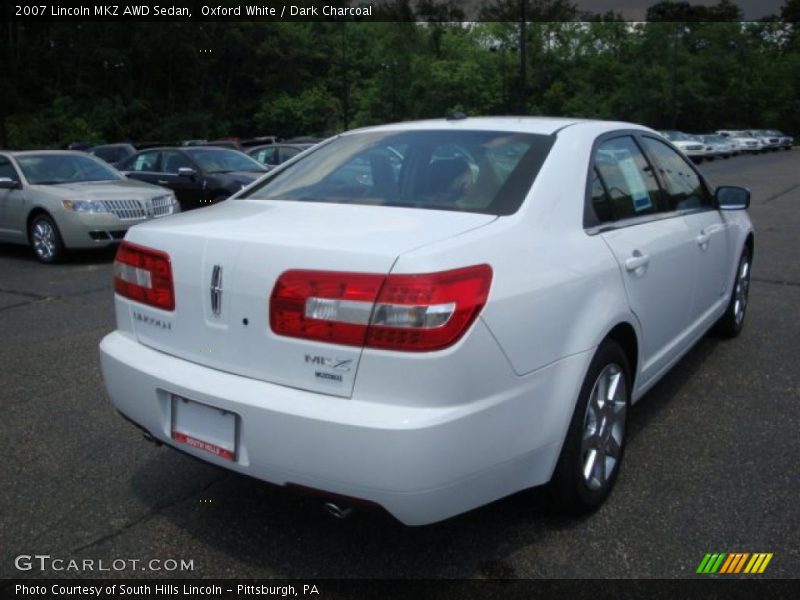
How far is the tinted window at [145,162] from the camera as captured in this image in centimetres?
1412

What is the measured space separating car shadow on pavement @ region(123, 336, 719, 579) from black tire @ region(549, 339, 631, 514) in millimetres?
83

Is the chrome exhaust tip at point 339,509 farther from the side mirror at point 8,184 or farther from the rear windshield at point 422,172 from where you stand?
the side mirror at point 8,184

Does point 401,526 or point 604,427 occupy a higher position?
point 604,427

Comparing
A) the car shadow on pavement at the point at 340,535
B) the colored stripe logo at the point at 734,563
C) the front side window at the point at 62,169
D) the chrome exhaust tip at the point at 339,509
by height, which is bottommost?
the colored stripe logo at the point at 734,563

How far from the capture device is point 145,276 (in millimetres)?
2879

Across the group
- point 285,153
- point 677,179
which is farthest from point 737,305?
point 285,153

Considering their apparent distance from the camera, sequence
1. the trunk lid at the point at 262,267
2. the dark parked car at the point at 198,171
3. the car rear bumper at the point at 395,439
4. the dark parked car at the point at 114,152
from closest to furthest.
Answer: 1. the car rear bumper at the point at 395,439
2. the trunk lid at the point at 262,267
3. the dark parked car at the point at 198,171
4. the dark parked car at the point at 114,152

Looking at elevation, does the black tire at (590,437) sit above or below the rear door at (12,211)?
below

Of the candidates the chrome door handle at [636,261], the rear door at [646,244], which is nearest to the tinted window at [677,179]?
the rear door at [646,244]

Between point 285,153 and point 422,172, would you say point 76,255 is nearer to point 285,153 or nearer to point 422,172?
point 285,153

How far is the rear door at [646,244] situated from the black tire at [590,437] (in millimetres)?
265

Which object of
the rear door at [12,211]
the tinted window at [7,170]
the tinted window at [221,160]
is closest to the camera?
the rear door at [12,211]

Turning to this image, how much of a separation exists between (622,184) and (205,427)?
2107 mm

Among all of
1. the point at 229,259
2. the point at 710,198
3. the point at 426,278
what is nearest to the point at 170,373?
the point at 229,259
